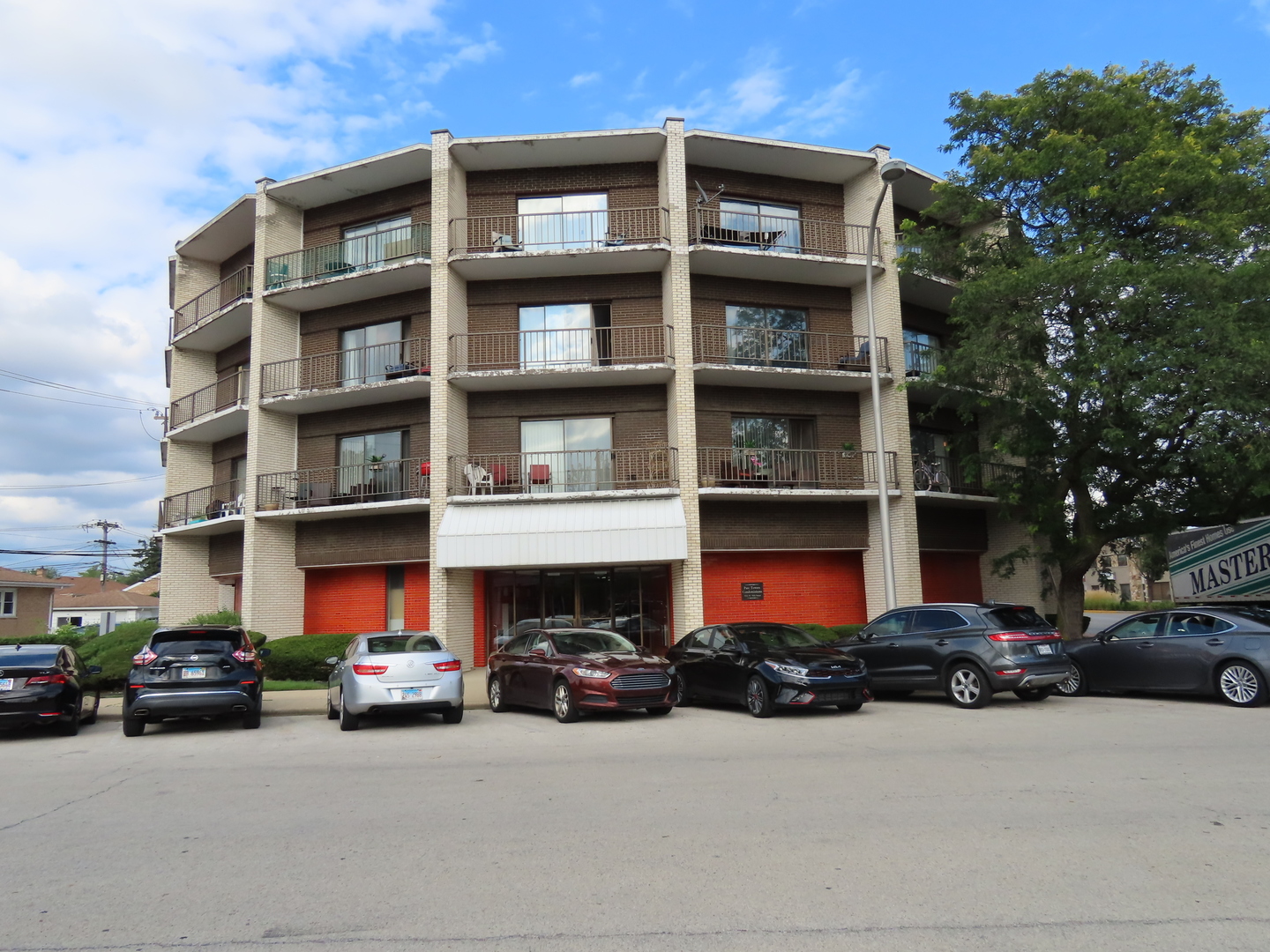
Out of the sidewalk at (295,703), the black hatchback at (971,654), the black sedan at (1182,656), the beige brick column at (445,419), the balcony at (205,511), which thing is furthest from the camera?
the balcony at (205,511)

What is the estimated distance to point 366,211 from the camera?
25359 millimetres

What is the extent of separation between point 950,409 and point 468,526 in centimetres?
1444

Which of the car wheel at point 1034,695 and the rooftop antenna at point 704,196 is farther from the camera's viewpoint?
the rooftop antenna at point 704,196

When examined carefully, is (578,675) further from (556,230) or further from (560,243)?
(556,230)

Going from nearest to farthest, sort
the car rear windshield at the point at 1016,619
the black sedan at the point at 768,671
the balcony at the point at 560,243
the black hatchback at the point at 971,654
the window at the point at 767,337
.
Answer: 1. the black sedan at the point at 768,671
2. the black hatchback at the point at 971,654
3. the car rear windshield at the point at 1016,619
4. the balcony at the point at 560,243
5. the window at the point at 767,337

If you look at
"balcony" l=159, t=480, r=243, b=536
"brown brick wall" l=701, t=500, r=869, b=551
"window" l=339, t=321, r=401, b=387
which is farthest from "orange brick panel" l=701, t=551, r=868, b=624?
"balcony" l=159, t=480, r=243, b=536

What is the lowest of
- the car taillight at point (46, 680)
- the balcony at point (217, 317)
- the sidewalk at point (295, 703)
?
the sidewalk at point (295, 703)

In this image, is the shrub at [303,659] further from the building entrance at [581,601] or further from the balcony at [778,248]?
the balcony at [778,248]

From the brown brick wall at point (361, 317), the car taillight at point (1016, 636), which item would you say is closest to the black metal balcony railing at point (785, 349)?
the brown brick wall at point (361, 317)

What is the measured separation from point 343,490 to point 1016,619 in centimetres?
1752

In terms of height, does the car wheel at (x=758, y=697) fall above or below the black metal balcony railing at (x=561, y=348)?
below

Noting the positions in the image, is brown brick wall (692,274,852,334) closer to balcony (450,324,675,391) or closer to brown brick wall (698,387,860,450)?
balcony (450,324,675,391)

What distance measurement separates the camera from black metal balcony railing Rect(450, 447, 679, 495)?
2234cm

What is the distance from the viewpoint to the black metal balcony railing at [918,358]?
79.0 ft
